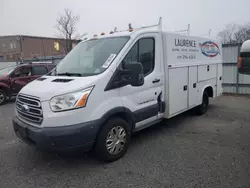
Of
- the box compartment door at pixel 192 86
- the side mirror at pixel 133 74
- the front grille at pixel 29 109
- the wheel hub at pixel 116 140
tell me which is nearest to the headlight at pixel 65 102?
the front grille at pixel 29 109

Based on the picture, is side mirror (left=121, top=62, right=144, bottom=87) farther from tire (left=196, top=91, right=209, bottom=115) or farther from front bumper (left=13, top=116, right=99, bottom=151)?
tire (left=196, top=91, right=209, bottom=115)

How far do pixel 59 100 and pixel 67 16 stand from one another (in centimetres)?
3381

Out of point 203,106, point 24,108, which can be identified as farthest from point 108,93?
point 203,106

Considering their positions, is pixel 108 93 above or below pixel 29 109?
above

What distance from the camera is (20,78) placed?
9.74 metres

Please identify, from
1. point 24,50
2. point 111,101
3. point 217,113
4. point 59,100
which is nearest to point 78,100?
point 59,100

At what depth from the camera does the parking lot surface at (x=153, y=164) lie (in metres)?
3.15

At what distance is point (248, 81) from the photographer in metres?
9.96

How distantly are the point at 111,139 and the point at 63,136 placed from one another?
91 cm

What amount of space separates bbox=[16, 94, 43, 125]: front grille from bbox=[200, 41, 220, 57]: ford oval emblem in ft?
15.7

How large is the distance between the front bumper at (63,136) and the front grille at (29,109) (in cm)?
16

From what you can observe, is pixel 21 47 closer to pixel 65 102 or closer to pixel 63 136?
pixel 65 102

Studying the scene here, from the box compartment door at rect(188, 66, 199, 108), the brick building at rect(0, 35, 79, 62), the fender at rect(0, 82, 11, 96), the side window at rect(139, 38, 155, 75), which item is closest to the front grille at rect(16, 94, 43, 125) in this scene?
the side window at rect(139, 38, 155, 75)

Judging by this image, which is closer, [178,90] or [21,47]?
[178,90]
